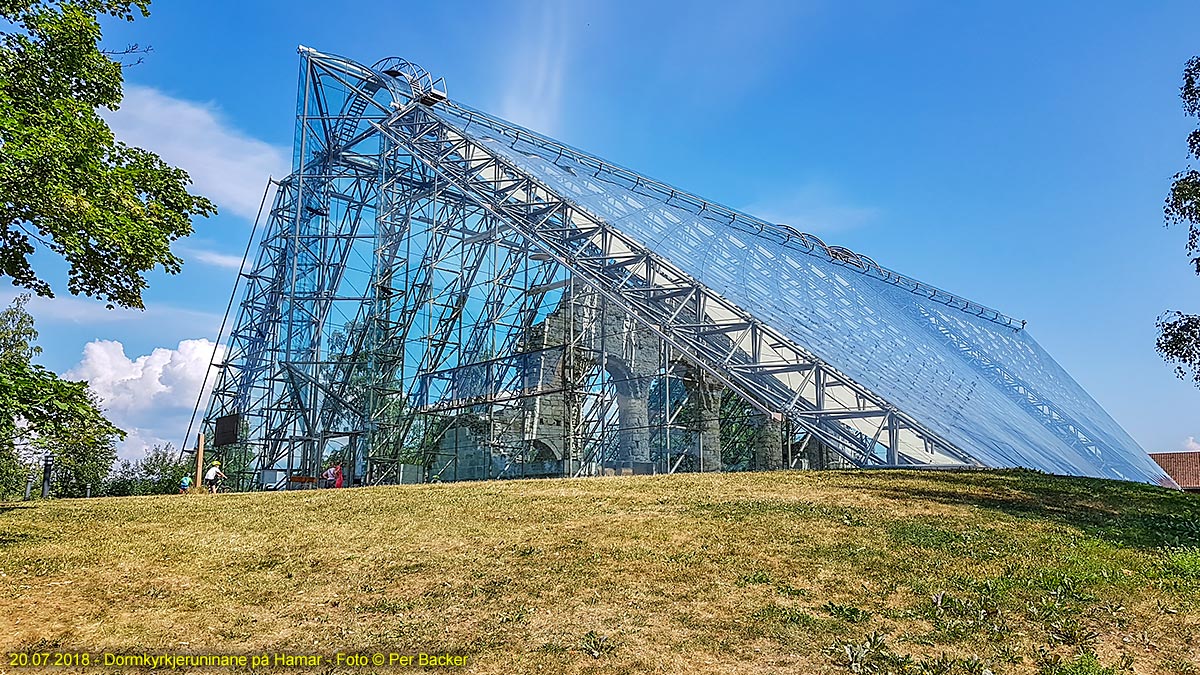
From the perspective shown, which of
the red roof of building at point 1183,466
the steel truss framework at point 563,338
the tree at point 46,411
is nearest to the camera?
the tree at point 46,411

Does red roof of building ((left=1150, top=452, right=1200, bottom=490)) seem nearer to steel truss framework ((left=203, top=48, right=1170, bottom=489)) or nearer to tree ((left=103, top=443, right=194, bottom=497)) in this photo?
steel truss framework ((left=203, top=48, right=1170, bottom=489))

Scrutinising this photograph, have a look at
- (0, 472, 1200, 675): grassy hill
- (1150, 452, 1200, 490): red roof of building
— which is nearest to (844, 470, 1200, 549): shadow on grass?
(0, 472, 1200, 675): grassy hill

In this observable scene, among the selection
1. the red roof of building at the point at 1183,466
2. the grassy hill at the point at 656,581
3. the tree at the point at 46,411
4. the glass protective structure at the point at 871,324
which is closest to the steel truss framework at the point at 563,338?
the glass protective structure at the point at 871,324

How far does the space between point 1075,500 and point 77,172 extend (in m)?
14.4

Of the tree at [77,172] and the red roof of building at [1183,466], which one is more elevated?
the tree at [77,172]

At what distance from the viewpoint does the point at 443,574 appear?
448 inches

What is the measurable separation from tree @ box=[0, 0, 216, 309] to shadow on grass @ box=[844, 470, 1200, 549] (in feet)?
37.1

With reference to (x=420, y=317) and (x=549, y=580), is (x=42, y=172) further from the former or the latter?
(x=420, y=317)

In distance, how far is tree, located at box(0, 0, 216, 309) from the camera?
1180 cm

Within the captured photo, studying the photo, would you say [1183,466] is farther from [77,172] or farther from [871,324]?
[77,172]

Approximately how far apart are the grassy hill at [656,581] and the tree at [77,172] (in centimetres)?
381

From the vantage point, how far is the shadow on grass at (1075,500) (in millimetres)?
12625

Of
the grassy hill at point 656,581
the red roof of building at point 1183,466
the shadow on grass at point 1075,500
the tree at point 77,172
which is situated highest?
the tree at point 77,172

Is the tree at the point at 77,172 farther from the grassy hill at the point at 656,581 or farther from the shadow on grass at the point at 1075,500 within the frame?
the shadow on grass at the point at 1075,500
